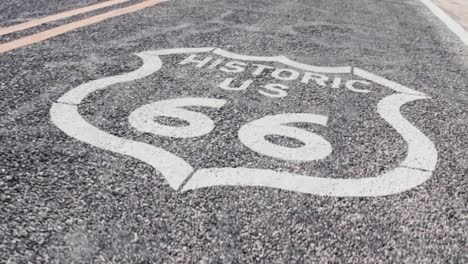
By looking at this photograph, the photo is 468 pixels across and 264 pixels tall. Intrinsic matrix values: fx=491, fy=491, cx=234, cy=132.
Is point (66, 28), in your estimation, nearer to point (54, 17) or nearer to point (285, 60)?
point (54, 17)

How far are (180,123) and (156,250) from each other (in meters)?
1.26

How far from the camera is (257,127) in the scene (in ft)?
10.1

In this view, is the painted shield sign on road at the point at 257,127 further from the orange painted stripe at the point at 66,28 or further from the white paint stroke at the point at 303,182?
the orange painted stripe at the point at 66,28

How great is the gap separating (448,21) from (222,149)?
6.32 meters

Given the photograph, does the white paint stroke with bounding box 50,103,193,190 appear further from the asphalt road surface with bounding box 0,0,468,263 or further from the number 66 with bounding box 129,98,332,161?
the number 66 with bounding box 129,98,332,161

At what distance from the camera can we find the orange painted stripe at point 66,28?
4356 millimetres

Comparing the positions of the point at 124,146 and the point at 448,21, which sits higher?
the point at 124,146

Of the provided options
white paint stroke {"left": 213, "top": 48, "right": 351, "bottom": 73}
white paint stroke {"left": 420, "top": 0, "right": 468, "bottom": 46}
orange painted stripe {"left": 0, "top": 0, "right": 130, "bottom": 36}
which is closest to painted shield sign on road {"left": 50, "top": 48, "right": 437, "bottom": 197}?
white paint stroke {"left": 213, "top": 48, "right": 351, "bottom": 73}

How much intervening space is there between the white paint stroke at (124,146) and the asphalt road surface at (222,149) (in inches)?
0.4

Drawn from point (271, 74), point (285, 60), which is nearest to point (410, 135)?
point (271, 74)

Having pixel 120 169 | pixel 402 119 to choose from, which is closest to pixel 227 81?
pixel 402 119

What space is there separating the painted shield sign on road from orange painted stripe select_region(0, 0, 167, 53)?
111 centimetres

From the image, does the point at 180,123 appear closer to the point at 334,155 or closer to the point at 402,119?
the point at 334,155

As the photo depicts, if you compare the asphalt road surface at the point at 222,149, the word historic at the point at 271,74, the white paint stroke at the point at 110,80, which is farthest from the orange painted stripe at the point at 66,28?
the word historic at the point at 271,74
